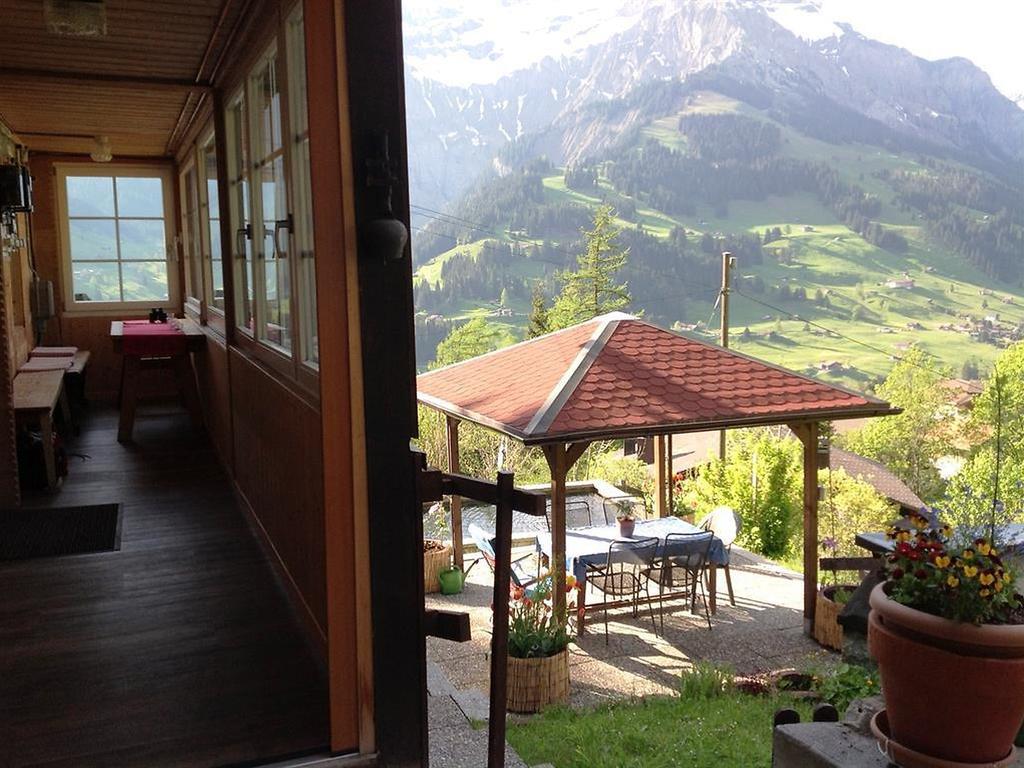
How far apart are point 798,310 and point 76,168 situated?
70385 mm

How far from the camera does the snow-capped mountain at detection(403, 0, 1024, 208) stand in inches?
4370

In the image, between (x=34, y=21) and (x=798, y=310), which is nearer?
(x=34, y=21)

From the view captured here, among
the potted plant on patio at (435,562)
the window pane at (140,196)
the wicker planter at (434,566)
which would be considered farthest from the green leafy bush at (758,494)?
the window pane at (140,196)

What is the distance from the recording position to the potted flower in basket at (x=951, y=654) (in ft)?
7.96

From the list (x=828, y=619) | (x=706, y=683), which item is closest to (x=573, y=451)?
(x=706, y=683)

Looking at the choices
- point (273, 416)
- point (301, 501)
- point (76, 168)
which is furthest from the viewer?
point (76, 168)

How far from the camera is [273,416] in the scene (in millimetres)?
3623

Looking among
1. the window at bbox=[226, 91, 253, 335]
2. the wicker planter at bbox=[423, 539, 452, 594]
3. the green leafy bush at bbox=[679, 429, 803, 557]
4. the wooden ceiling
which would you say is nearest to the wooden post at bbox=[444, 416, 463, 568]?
the wicker planter at bbox=[423, 539, 452, 594]

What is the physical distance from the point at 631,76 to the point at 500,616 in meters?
127

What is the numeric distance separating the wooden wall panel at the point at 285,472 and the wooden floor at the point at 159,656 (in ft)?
0.50

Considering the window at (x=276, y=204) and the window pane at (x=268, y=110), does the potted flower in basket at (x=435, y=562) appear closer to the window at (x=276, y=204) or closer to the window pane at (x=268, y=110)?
the window at (x=276, y=204)

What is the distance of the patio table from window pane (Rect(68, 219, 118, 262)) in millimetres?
4539

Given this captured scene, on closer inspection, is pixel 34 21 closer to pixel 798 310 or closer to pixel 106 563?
pixel 106 563

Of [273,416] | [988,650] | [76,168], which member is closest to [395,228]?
[273,416]
